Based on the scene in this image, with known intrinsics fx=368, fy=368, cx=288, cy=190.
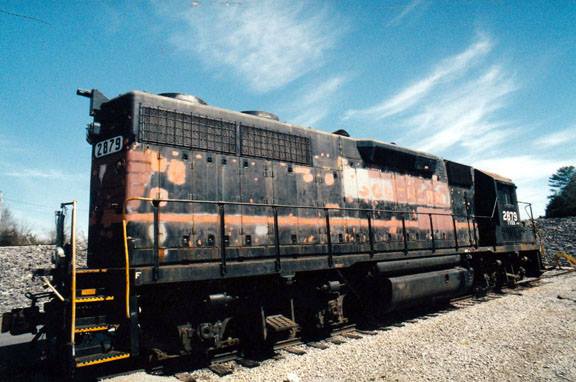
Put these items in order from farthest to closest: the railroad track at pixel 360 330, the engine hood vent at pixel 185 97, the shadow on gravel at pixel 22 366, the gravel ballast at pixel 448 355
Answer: the engine hood vent at pixel 185 97 < the railroad track at pixel 360 330 < the shadow on gravel at pixel 22 366 < the gravel ballast at pixel 448 355

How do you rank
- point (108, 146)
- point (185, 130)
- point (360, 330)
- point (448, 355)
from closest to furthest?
point (448, 355) < point (108, 146) < point (185, 130) < point (360, 330)

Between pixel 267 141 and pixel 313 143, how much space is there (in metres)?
1.24

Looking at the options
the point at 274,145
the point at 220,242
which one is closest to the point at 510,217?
the point at 274,145

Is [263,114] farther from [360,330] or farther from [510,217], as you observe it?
[510,217]

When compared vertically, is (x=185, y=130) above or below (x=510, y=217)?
above

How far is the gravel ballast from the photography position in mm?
4988

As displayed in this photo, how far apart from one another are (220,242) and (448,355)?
4.05 meters

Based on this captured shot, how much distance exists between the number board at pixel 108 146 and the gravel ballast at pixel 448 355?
132 inches

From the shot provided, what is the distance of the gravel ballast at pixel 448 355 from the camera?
196 inches

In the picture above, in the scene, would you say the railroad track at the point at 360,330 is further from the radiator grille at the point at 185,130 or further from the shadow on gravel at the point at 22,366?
the radiator grille at the point at 185,130

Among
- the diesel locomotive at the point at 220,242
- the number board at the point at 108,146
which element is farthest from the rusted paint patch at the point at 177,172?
the number board at the point at 108,146

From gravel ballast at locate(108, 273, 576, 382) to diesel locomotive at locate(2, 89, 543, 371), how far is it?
690mm

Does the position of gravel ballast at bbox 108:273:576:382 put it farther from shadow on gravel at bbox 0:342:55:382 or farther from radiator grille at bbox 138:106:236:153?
radiator grille at bbox 138:106:236:153

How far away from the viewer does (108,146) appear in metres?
6.04
